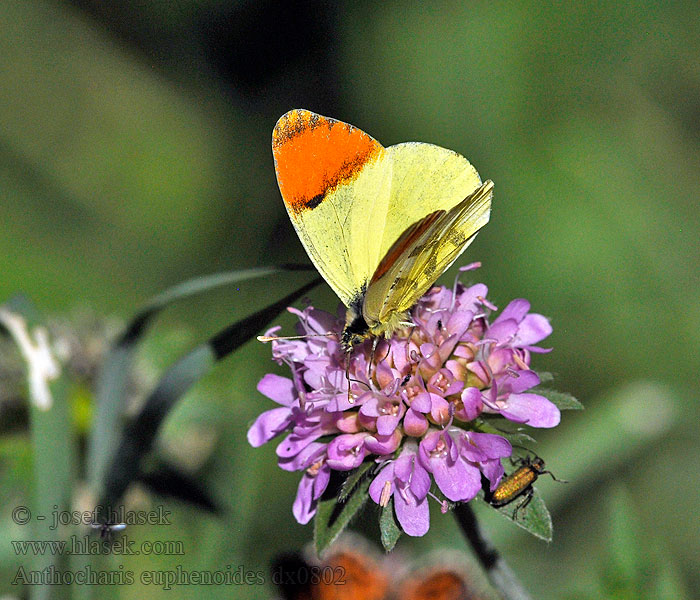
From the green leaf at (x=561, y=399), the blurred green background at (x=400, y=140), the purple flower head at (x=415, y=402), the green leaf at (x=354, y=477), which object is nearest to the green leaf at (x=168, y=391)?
the purple flower head at (x=415, y=402)

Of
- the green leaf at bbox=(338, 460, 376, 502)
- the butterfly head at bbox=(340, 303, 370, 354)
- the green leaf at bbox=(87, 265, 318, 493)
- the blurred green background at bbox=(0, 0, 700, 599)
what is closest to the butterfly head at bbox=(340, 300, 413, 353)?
the butterfly head at bbox=(340, 303, 370, 354)

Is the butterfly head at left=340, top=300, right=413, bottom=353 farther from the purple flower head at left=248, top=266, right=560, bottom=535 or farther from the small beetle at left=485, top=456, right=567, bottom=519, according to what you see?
the small beetle at left=485, top=456, right=567, bottom=519

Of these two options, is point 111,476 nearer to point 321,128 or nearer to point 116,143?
point 321,128

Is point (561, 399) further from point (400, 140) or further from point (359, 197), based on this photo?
point (400, 140)

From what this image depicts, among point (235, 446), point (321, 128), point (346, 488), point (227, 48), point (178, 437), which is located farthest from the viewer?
point (227, 48)

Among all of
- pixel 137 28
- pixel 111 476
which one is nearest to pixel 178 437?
pixel 111 476
